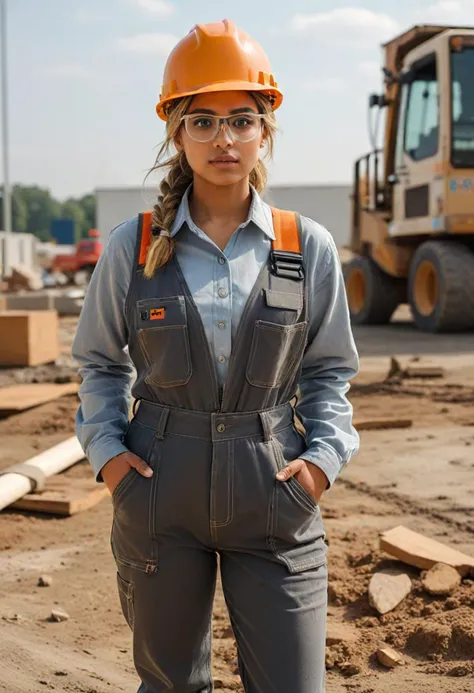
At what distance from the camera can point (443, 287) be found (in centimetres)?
1394

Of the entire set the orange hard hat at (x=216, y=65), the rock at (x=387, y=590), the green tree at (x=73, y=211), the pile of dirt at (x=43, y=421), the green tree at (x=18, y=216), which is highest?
the green tree at (x=73, y=211)

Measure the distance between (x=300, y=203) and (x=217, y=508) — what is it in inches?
2128

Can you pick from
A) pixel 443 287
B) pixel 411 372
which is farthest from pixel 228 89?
pixel 443 287

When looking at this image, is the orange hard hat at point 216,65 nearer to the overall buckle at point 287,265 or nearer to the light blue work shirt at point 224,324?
the light blue work shirt at point 224,324

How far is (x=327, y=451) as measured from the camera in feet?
8.15

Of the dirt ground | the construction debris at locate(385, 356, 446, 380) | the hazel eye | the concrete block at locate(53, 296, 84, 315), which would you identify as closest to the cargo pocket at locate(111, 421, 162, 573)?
the hazel eye

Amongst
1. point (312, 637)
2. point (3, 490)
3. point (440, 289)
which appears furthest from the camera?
point (440, 289)

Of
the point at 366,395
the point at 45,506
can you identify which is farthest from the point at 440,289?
the point at 45,506

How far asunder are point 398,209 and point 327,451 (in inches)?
544

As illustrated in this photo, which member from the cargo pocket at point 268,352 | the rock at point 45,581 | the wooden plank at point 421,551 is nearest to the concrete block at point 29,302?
the rock at point 45,581

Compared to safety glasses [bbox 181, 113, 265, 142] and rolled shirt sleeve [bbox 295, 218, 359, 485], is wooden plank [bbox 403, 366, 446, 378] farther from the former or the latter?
safety glasses [bbox 181, 113, 265, 142]

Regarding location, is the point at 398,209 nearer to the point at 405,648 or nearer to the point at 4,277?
the point at 405,648

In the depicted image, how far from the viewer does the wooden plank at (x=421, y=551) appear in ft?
14.4

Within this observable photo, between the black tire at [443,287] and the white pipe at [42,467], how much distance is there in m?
8.35
